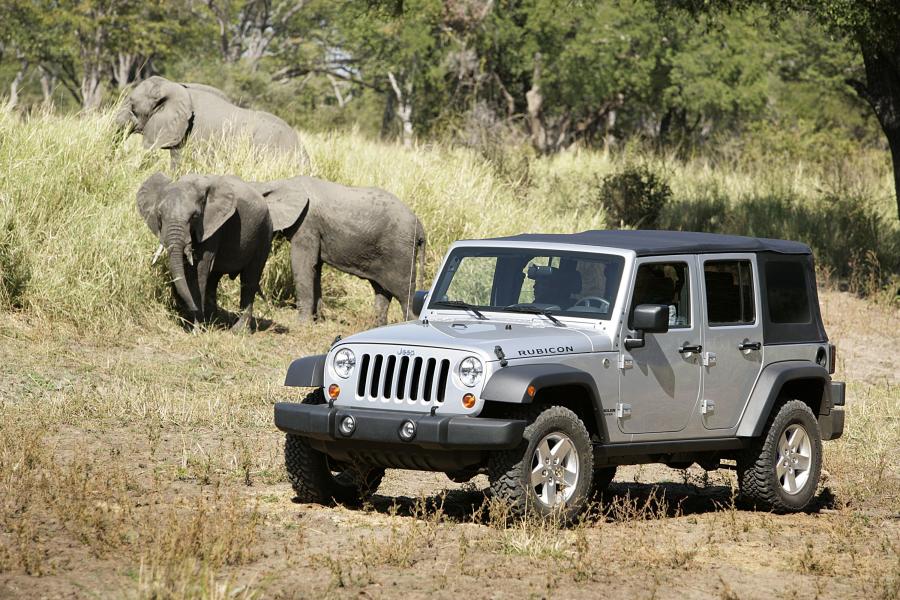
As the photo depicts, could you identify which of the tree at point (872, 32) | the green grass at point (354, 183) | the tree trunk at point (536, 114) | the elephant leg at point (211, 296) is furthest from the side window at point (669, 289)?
the tree trunk at point (536, 114)

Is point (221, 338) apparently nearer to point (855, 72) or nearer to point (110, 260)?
point (110, 260)

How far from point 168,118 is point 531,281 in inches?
453

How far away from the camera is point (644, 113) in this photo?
45719 mm

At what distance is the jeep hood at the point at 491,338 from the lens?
7286 mm

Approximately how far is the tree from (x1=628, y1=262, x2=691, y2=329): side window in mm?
10168

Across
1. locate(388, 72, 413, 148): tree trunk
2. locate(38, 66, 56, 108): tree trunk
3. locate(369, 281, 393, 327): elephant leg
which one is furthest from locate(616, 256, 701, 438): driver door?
locate(38, 66, 56, 108): tree trunk

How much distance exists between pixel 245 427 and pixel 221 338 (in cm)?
439

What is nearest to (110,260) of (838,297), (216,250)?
(216,250)

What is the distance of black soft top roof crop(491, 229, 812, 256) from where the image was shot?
8219 millimetres

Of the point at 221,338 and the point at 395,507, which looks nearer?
the point at 395,507

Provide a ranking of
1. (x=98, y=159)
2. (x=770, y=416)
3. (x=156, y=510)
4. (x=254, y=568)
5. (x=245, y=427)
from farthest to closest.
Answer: (x=98, y=159), (x=245, y=427), (x=770, y=416), (x=156, y=510), (x=254, y=568)

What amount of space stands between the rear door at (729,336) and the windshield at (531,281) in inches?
29.2

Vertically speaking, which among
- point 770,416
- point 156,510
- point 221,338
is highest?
point 770,416

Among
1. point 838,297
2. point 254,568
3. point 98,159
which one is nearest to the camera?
point 254,568
